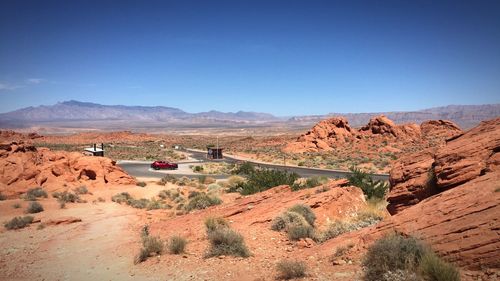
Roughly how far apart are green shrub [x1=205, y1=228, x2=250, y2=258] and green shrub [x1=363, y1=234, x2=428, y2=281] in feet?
13.3

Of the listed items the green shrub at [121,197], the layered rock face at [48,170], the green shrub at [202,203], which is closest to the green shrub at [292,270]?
the green shrub at [202,203]

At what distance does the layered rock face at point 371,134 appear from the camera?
251 ft

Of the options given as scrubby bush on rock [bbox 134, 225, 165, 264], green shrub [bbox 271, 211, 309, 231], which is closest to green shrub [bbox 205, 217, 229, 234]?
green shrub [bbox 271, 211, 309, 231]

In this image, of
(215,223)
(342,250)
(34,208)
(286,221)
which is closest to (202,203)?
(215,223)

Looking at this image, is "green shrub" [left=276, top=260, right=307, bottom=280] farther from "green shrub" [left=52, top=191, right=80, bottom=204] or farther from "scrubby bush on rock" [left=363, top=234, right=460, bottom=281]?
"green shrub" [left=52, top=191, right=80, bottom=204]

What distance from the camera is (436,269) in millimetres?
6387

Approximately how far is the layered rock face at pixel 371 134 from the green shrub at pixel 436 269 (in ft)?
225

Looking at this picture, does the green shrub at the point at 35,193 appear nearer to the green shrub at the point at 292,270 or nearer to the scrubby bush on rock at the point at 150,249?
the scrubby bush on rock at the point at 150,249

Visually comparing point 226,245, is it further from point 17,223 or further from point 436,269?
point 17,223

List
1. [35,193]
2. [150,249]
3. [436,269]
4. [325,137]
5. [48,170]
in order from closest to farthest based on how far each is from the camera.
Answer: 1. [436,269]
2. [150,249]
3. [35,193]
4. [48,170]
5. [325,137]

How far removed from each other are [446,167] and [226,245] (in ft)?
20.0

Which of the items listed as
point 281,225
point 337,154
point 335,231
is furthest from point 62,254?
point 337,154

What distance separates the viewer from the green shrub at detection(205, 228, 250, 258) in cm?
1080

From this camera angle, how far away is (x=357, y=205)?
15297mm
